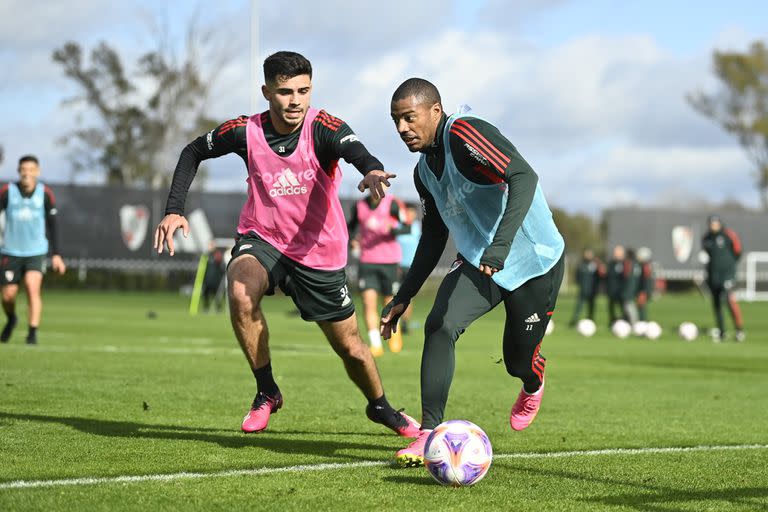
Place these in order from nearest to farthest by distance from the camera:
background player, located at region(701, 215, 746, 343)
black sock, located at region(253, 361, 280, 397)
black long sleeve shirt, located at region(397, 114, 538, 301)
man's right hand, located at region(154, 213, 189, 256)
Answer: black long sleeve shirt, located at region(397, 114, 538, 301) → man's right hand, located at region(154, 213, 189, 256) → black sock, located at region(253, 361, 280, 397) → background player, located at region(701, 215, 746, 343)

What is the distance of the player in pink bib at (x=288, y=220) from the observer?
6.33 m

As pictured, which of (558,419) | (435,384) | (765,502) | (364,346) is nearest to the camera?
(765,502)

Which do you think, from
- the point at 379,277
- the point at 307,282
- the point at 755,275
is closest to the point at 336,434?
the point at 307,282

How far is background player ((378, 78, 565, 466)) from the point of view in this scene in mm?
5621

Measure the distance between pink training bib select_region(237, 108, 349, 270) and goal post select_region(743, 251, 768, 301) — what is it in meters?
41.8

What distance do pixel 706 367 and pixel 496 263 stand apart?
9.49 meters

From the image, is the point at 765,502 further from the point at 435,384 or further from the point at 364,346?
the point at 364,346

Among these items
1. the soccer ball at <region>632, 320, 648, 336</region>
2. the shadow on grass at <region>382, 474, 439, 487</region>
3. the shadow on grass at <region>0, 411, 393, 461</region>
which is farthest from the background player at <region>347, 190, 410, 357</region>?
the shadow on grass at <region>382, 474, 439, 487</region>

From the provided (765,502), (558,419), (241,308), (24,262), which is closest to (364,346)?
(241,308)

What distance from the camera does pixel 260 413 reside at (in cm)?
646

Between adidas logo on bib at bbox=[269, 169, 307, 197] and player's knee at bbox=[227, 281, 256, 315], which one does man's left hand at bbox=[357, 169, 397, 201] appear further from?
player's knee at bbox=[227, 281, 256, 315]

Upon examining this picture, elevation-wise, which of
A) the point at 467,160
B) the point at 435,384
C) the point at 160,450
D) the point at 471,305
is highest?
the point at 467,160

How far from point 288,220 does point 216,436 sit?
4.74 ft

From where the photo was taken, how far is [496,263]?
5.34 meters
